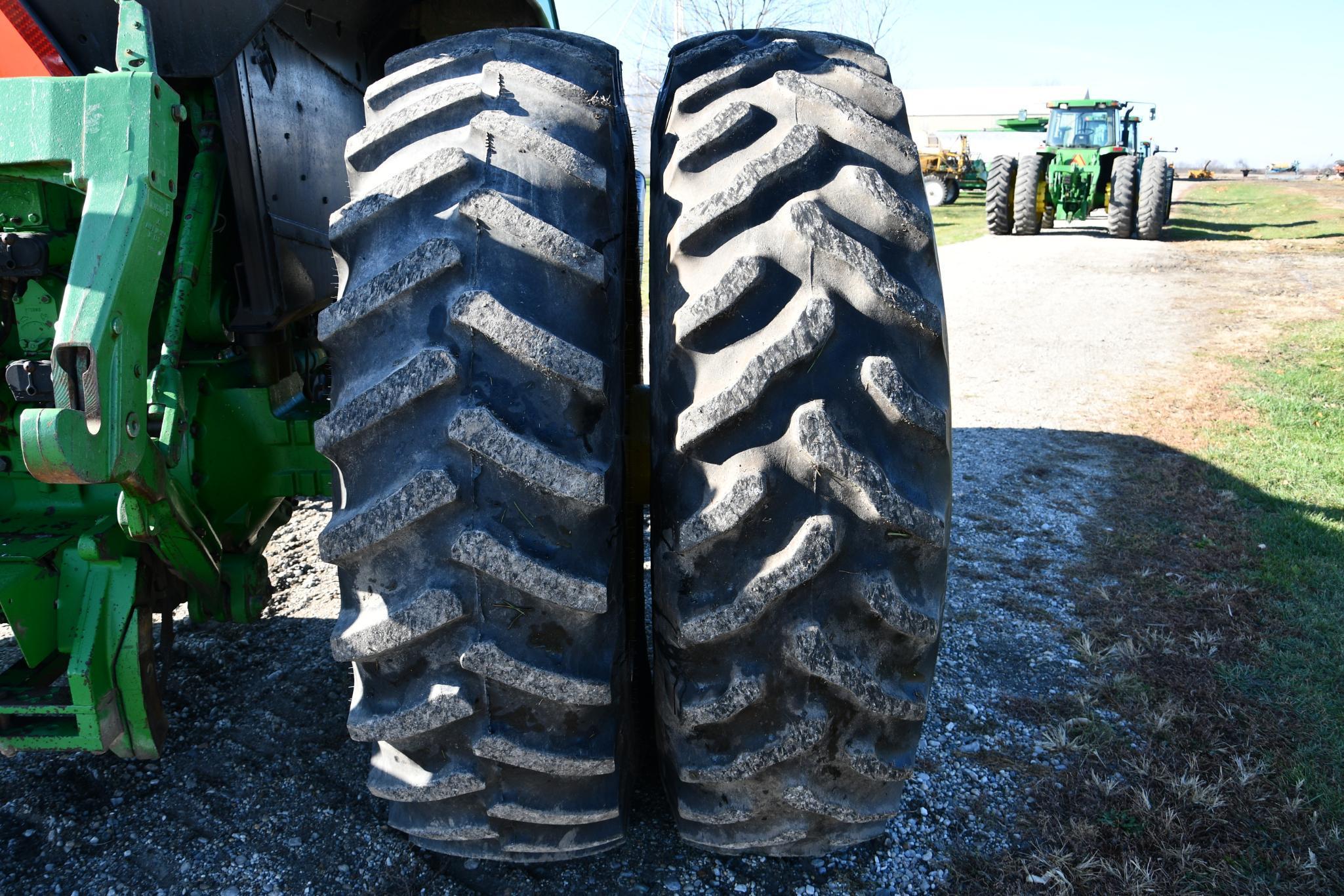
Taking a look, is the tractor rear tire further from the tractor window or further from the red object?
the red object

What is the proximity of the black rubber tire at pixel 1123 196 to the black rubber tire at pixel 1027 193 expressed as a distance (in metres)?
1.40

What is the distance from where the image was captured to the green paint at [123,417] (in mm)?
1715

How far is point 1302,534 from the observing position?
449 centimetres

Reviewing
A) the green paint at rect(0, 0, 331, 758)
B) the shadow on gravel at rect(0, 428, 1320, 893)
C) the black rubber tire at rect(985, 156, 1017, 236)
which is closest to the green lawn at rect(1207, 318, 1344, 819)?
the shadow on gravel at rect(0, 428, 1320, 893)

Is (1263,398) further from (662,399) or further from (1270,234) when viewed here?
(1270,234)

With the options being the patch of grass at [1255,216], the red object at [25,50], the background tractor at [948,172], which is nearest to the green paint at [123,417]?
the red object at [25,50]

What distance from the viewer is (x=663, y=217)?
1.88 meters

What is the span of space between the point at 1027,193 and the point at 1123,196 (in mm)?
1776

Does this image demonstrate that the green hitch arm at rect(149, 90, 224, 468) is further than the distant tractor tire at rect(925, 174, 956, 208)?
No

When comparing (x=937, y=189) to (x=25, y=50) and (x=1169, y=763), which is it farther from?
(x=25, y=50)

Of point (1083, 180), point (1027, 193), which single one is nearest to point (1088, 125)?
point (1083, 180)

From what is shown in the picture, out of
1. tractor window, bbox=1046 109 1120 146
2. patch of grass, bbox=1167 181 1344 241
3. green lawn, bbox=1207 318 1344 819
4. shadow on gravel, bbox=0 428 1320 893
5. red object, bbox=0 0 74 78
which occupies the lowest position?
green lawn, bbox=1207 318 1344 819

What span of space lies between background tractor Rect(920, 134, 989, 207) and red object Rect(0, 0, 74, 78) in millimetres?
27343

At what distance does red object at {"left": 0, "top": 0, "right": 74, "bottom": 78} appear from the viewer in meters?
2.07
